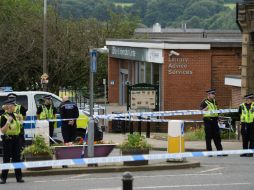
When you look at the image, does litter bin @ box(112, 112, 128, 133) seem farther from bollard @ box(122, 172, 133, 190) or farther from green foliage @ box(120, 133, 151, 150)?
bollard @ box(122, 172, 133, 190)

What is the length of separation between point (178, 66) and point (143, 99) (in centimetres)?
351

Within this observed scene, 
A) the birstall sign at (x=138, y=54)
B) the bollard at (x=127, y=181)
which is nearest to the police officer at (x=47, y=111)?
the bollard at (x=127, y=181)

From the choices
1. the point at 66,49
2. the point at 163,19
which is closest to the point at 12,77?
the point at 66,49

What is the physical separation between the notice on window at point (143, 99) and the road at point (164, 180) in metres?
12.4

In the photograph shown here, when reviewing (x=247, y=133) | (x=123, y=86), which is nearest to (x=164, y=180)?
(x=247, y=133)

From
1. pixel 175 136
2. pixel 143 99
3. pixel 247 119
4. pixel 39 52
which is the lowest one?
pixel 175 136

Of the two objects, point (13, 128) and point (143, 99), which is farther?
point (143, 99)

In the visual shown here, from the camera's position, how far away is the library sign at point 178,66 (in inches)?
1331

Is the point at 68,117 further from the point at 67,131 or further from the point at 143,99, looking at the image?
the point at 143,99

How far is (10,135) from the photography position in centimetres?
1542

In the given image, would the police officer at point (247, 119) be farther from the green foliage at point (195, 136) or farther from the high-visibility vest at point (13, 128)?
the high-visibility vest at point (13, 128)

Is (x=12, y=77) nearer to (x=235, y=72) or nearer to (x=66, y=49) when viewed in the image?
(x=66, y=49)

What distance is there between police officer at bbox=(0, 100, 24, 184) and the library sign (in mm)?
18713

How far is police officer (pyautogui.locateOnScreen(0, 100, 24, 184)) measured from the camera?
15332 mm
